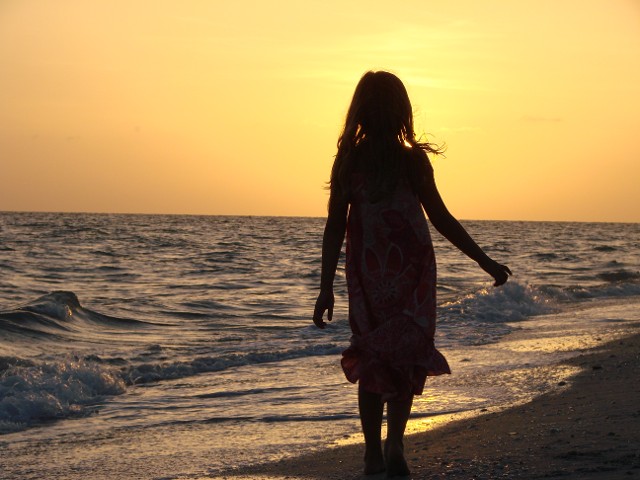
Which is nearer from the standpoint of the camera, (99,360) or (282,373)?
(282,373)

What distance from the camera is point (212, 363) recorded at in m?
8.84

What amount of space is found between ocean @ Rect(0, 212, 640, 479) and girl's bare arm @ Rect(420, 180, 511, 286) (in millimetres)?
1626

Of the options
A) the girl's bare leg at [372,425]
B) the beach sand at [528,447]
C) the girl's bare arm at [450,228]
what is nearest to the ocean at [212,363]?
the beach sand at [528,447]

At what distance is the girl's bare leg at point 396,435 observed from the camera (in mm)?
3750

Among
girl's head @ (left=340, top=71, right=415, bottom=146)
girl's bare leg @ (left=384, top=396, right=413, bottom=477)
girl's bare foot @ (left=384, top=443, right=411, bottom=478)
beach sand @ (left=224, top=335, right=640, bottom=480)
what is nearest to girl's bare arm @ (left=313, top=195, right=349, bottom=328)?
girl's head @ (left=340, top=71, right=415, bottom=146)

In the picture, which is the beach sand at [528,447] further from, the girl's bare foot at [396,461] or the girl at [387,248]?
the girl at [387,248]

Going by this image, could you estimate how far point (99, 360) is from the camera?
353 inches

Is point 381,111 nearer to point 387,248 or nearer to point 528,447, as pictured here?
point 387,248

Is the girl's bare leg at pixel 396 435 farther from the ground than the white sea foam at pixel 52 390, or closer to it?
farther from the ground

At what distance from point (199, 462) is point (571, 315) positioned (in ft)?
34.0

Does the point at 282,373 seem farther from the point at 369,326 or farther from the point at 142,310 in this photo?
the point at 142,310

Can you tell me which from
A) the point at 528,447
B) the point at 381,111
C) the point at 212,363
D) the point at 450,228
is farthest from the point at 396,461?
the point at 212,363

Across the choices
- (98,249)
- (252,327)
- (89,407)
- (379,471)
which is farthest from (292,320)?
(98,249)

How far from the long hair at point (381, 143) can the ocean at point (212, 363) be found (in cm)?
167
